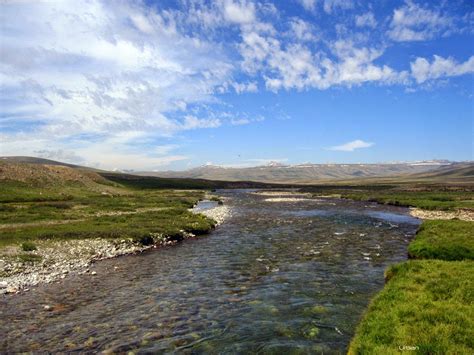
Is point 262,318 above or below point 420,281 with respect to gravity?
below

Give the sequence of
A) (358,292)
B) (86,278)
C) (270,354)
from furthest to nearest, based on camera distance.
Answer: (86,278)
(358,292)
(270,354)

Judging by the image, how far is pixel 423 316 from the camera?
12.6m

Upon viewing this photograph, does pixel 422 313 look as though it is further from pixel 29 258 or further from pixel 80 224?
pixel 80 224

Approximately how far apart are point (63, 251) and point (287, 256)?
58.1ft

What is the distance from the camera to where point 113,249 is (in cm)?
2947

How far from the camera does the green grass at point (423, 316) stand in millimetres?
10750

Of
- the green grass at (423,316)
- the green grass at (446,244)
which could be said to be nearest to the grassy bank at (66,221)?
the green grass at (446,244)

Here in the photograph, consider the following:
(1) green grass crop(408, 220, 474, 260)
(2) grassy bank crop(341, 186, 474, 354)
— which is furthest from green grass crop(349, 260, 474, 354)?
(1) green grass crop(408, 220, 474, 260)

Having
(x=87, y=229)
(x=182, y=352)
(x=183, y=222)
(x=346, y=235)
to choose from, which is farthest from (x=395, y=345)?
(x=183, y=222)

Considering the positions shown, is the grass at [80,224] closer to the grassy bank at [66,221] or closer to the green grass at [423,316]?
the grassy bank at [66,221]

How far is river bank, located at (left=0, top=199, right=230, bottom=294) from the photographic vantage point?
2103cm

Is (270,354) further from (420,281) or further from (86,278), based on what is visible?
(86,278)

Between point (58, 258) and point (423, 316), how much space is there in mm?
23757

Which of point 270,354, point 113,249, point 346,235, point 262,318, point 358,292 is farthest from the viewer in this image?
point 346,235
